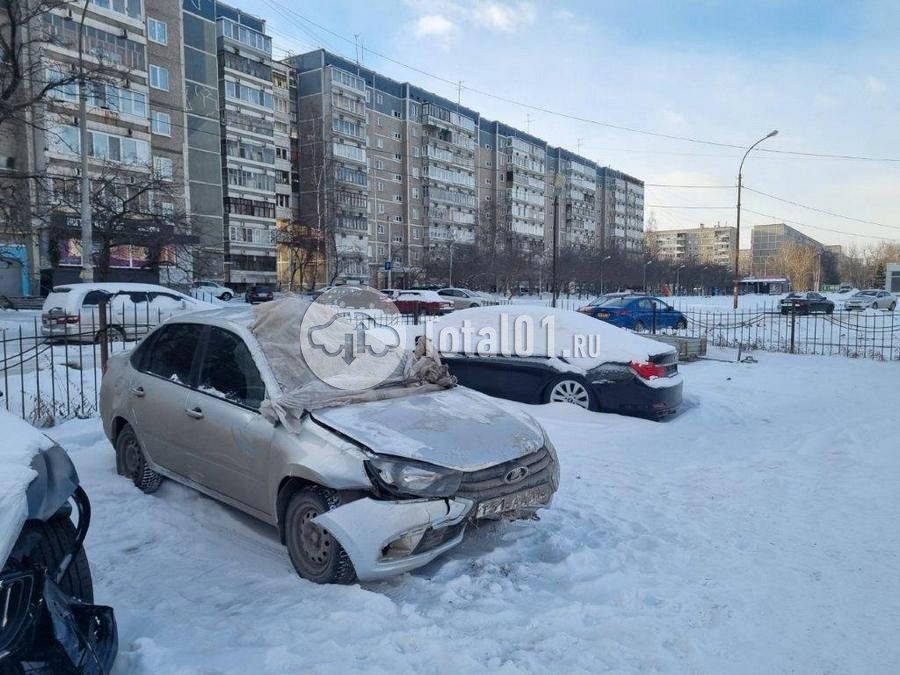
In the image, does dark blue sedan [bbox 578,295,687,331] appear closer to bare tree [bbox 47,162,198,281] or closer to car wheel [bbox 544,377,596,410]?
car wheel [bbox 544,377,596,410]

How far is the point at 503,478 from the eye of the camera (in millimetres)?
3549

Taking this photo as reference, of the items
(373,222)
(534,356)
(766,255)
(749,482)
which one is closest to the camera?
(749,482)

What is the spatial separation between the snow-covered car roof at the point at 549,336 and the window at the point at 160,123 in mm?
43391

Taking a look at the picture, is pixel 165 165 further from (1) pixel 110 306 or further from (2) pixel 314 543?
(2) pixel 314 543

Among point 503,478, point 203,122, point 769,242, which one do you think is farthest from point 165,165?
point 769,242

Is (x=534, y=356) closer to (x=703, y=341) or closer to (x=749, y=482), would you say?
(x=749, y=482)

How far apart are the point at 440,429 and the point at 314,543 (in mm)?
979

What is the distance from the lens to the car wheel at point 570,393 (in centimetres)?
758

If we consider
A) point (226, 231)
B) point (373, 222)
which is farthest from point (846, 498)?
point (373, 222)

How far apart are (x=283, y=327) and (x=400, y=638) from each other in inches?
92.6

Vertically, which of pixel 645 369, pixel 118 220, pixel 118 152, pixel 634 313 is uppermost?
pixel 118 152

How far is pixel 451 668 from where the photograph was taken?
263 centimetres

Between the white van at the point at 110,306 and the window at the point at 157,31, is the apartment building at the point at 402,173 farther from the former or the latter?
the white van at the point at 110,306

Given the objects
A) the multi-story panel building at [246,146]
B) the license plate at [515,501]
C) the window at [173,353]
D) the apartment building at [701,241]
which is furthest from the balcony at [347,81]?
the apartment building at [701,241]
